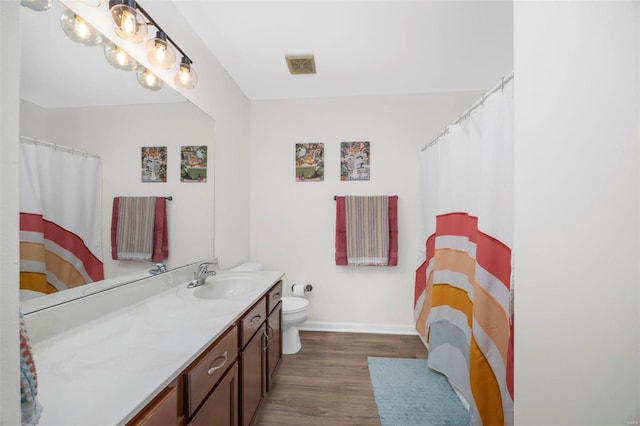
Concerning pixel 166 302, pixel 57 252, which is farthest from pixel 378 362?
pixel 57 252

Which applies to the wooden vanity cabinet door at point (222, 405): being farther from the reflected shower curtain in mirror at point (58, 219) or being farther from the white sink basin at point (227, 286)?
the reflected shower curtain in mirror at point (58, 219)

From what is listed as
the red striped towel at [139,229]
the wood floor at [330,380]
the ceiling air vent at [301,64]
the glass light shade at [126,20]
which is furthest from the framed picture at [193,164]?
the wood floor at [330,380]

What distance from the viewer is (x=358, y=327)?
252 cm

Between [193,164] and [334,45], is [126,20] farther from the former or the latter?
[334,45]

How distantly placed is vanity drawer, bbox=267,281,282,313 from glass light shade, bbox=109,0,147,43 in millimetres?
1467

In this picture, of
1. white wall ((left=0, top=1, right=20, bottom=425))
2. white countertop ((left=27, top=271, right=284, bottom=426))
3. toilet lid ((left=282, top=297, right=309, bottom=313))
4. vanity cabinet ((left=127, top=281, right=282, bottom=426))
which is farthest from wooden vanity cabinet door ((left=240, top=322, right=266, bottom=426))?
white wall ((left=0, top=1, right=20, bottom=425))

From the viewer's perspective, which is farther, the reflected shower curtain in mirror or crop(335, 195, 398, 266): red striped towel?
crop(335, 195, 398, 266): red striped towel

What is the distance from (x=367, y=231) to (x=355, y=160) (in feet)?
2.37

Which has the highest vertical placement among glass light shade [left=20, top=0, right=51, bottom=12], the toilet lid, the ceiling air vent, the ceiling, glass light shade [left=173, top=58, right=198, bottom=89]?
the ceiling

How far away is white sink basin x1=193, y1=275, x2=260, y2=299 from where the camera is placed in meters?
1.58

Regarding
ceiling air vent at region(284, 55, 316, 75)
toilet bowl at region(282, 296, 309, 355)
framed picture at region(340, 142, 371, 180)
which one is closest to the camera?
ceiling air vent at region(284, 55, 316, 75)

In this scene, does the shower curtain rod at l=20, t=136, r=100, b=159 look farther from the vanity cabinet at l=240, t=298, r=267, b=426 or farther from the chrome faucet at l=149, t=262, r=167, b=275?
the vanity cabinet at l=240, t=298, r=267, b=426

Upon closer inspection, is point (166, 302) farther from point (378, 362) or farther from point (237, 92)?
point (237, 92)

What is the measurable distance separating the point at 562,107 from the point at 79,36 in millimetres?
1674
